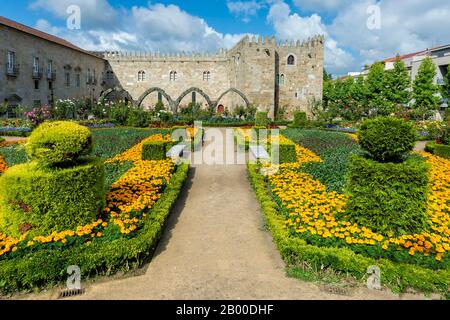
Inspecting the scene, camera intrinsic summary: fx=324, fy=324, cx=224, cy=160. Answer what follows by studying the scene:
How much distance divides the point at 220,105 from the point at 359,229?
101 feet

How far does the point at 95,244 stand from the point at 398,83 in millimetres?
32921

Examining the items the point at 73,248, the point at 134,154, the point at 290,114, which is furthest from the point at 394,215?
the point at 290,114

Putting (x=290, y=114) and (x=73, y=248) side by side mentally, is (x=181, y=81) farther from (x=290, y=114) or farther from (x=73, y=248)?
(x=73, y=248)

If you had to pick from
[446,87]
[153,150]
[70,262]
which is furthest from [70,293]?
[446,87]

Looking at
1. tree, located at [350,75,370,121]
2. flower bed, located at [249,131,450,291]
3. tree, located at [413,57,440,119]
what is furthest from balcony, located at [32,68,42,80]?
tree, located at [413,57,440,119]

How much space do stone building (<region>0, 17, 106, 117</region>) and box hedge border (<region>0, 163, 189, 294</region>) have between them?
863 inches

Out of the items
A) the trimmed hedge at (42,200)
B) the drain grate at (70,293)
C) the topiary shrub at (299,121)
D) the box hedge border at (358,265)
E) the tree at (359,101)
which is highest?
the tree at (359,101)

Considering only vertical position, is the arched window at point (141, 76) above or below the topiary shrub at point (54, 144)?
above

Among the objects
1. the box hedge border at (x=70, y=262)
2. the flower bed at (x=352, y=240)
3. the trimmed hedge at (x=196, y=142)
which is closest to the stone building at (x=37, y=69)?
the trimmed hedge at (x=196, y=142)

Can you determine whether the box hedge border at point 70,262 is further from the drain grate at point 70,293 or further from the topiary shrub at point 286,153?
the topiary shrub at point 286,153

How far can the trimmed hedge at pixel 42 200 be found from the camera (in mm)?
4539

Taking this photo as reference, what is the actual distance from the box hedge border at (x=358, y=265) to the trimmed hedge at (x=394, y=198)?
0.80m

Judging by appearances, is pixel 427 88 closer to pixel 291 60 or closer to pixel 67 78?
pixel 291 60

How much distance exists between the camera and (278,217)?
569 centimetres
